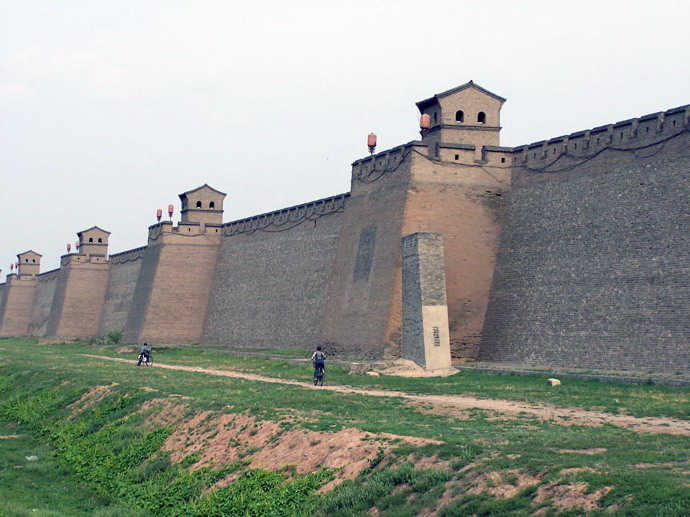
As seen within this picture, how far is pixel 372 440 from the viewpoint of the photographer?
1266 centimetres

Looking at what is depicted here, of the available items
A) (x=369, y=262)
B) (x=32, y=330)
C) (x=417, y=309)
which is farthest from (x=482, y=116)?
(x=32, y=330)

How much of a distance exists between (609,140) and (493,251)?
5908 millimetres

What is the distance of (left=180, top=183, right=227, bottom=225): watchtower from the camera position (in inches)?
1978

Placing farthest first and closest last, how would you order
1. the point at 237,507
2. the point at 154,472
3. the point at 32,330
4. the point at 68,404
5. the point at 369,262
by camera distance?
the point at 32,330 → the point at 369,262 → the point at 68,404 → the point at 154,472 → the point at 237,507

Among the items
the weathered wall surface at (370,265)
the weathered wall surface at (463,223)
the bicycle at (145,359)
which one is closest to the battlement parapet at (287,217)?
the weathered wall surface at (370,265)

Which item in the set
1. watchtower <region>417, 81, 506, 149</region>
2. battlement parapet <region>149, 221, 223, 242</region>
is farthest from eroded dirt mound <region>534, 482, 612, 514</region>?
battlement parapet <region>149, 221, 223, 242</region>

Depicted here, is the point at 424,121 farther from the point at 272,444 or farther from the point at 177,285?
the point at 177,285

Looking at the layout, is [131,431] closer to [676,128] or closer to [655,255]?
[655,255]

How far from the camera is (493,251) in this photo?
1147 inches

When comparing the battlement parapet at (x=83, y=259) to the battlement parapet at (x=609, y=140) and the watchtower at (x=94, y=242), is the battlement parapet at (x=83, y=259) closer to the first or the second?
the watchtower at (x=94, y=242)

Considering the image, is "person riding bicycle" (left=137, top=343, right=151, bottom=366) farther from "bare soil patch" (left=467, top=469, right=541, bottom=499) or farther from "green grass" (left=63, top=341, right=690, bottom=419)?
"bare soil patch" (left=467, top=469, right=541, bottom=499)

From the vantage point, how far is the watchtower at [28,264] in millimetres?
75688

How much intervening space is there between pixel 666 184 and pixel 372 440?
1422cm

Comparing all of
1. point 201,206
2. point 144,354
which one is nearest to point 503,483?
point 144,354
